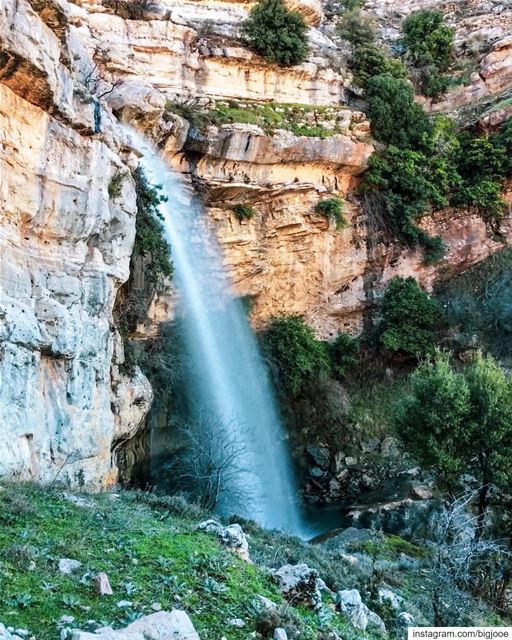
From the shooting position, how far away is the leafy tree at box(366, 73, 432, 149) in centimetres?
2475

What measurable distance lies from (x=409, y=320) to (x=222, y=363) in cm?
909

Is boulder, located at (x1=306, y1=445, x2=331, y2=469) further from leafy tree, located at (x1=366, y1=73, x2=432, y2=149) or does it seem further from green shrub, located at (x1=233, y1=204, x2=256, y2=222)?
leafy tree, located at (x1=366, y1=73, x2=432, y2=149)

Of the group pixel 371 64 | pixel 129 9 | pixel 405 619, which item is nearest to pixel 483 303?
pixel 371 64

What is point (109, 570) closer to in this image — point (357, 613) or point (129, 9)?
point (357, 613)

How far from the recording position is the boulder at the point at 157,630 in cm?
412

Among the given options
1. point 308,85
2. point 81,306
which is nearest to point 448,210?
point 308,85

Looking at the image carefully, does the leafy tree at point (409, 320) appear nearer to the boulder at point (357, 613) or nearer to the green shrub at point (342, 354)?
the green shrub at point (342, 354)

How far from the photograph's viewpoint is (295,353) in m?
21.8

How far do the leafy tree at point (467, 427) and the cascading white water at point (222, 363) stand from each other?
255 inches

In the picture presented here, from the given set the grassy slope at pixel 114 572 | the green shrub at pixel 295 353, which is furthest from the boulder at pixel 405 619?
the green shrub at pixel 295 353

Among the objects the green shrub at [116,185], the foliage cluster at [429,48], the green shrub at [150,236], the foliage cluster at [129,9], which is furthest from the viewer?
the foliage cluster at [429,48]

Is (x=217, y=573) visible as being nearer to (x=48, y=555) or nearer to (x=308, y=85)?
(x=48, y=555)

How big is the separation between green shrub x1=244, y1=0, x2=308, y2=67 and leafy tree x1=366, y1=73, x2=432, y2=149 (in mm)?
3985

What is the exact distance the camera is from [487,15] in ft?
107
